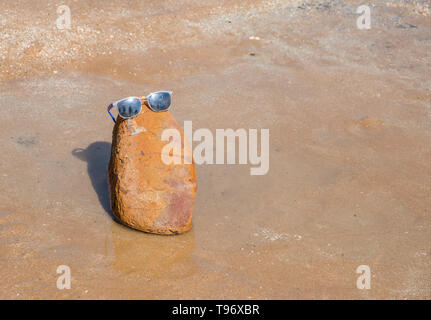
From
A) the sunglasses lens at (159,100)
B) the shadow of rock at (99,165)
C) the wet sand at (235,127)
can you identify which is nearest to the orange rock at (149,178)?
the sunglasses lens at (159,100)

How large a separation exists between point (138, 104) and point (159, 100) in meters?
0.18

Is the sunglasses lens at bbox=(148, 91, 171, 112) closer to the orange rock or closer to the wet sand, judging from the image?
the orange rock

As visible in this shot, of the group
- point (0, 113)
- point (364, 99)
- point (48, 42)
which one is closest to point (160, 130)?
point (0, 113)

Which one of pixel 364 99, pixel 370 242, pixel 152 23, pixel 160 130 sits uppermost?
pixel 152 23

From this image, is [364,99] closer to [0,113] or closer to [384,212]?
[384,212]

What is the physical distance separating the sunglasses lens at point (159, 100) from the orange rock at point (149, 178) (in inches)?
2.3

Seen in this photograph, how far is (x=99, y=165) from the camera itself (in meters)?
5.30

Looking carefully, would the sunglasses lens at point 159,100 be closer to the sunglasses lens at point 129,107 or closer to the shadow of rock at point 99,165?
the sunglasses lens at point 129,107

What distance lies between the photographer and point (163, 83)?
7242 mm

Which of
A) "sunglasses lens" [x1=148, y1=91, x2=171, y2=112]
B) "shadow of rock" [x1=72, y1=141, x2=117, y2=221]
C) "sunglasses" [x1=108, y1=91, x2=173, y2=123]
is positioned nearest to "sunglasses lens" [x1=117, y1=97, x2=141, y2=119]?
"sunglasses" [x1=108, y1=91, x2=173, y2=123]

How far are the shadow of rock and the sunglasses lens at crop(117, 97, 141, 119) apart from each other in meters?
1.01

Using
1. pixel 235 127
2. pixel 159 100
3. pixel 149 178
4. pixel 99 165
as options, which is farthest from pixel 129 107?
pixel 235 127

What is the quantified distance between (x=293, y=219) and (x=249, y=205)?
457 mm

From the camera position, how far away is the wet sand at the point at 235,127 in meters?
3.88
